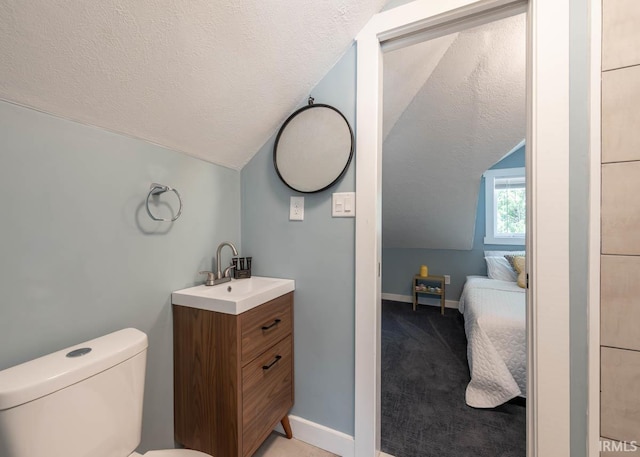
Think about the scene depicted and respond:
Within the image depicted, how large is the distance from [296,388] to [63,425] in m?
0.96

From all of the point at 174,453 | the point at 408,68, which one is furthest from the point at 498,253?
the point at 174,453

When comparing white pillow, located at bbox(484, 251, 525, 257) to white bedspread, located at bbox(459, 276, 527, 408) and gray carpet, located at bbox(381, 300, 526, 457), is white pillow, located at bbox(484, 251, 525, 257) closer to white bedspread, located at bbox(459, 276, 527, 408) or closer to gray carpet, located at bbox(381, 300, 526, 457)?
gray carpet, located at bbox(381, 300, 526, 457)

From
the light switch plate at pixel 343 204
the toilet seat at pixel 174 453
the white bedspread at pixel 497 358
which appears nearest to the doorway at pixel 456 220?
the white bedspread at pixel 497 358

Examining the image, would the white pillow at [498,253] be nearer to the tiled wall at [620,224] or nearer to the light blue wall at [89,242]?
the tiled wall at [620,224]

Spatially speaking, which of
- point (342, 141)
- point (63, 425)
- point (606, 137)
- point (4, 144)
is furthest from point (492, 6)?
point (63, 425)

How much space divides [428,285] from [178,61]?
12.1 ft

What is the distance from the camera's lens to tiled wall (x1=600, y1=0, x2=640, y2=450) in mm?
790

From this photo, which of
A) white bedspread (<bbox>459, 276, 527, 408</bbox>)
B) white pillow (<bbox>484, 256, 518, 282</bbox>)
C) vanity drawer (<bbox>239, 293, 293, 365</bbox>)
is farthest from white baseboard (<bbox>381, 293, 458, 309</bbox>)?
vanity drawer (<bbox>239, 293, 293, 365</bbox>)

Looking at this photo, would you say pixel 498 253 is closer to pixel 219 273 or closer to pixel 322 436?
pixel 322 436

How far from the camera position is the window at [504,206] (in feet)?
10.6

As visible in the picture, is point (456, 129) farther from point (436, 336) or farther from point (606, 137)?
point (436, 336)

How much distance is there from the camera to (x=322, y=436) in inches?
49.9

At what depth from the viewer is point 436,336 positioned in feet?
8.64

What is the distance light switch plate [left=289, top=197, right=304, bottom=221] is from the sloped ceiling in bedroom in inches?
38.7
